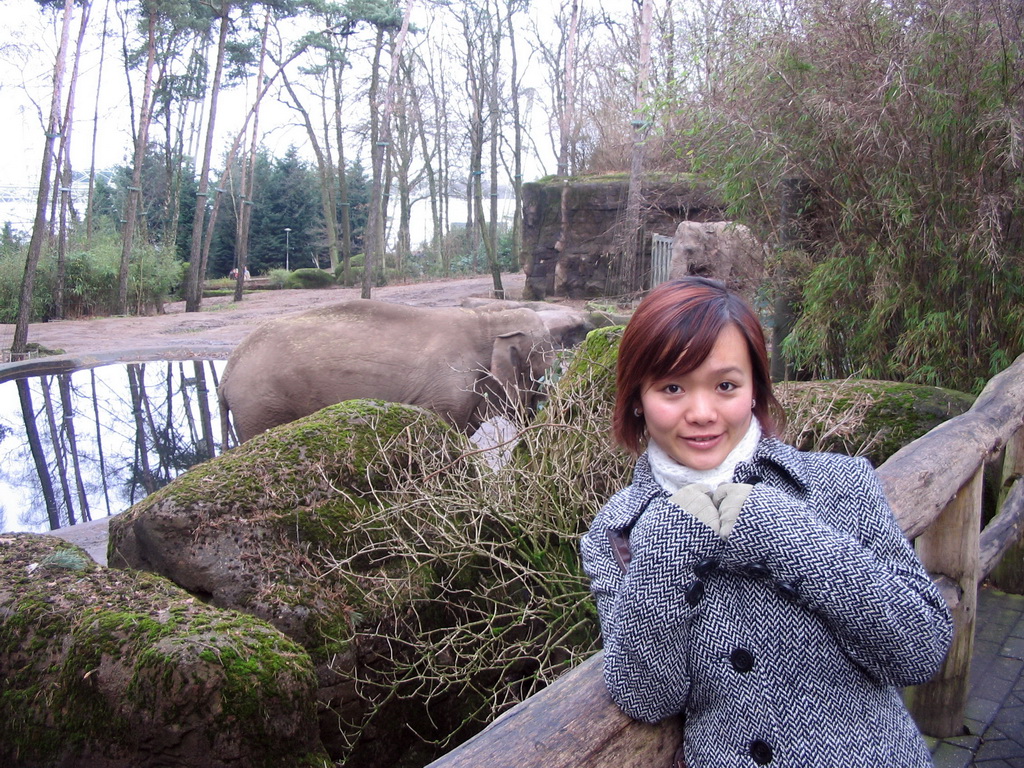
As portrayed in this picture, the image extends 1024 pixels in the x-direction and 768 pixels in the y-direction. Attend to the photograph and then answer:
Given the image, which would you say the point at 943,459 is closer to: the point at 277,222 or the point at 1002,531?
the point at 1002,531

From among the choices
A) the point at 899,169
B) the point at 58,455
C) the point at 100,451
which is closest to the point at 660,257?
the point at 100,451

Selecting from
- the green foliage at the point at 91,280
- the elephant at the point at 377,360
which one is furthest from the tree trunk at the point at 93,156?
the elephant at the point at 377,360

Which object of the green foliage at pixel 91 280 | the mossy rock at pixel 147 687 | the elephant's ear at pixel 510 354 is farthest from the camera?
the green foliage at pixel 91 280

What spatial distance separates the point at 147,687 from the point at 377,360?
17.5 feet

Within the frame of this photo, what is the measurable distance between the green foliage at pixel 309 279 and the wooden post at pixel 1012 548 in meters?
30.5

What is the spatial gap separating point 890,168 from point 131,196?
2153cm

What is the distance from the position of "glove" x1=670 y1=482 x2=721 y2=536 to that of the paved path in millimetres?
2113

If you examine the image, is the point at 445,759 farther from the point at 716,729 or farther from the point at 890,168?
the point at 890,168

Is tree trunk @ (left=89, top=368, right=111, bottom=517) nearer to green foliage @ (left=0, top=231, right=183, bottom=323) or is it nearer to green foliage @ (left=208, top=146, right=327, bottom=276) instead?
green foliage @ (left=0, top=231, right=183, bottom=323)

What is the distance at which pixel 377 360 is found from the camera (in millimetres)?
7562

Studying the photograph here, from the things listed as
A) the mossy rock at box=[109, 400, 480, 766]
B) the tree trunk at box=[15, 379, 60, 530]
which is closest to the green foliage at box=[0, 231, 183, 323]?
the tree trunk at box=[15, 379, 60, 530]

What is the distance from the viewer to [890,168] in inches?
205

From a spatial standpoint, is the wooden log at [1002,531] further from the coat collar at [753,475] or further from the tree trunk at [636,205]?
the tree trunk at [636,205]

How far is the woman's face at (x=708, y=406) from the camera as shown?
4.74 feet
